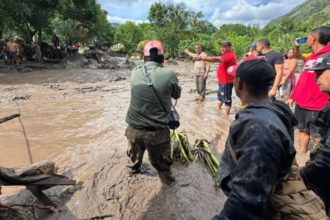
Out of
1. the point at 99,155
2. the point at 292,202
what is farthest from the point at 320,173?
the point at 99,155

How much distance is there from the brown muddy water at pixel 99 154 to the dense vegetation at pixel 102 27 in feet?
25.6

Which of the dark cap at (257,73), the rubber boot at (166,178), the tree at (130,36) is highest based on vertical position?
the tree at (130,36)

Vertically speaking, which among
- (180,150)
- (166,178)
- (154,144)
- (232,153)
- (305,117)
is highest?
(232,153)

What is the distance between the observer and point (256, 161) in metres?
1.32

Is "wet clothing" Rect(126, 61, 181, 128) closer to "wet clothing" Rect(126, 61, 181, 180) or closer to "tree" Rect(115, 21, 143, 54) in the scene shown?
"wet clothing" Rect(126, 61, 181, 180)

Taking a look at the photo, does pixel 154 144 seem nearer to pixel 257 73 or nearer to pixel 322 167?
pixel 322 167

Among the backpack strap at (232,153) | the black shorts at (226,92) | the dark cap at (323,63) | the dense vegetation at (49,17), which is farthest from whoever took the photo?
the dense vegetation at (49,17)

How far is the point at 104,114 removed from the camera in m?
7.77

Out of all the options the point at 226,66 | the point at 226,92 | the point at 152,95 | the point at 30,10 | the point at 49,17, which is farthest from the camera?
the point at 49,17

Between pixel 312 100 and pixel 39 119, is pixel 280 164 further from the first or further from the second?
pixel 39 119

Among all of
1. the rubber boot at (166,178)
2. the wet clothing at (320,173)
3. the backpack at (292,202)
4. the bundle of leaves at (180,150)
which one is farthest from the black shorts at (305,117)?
the backpack at (292,202)

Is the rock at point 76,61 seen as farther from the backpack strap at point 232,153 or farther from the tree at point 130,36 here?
the backpack strap at point 232,153

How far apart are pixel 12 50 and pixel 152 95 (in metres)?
15.3

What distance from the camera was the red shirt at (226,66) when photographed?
6.49m
